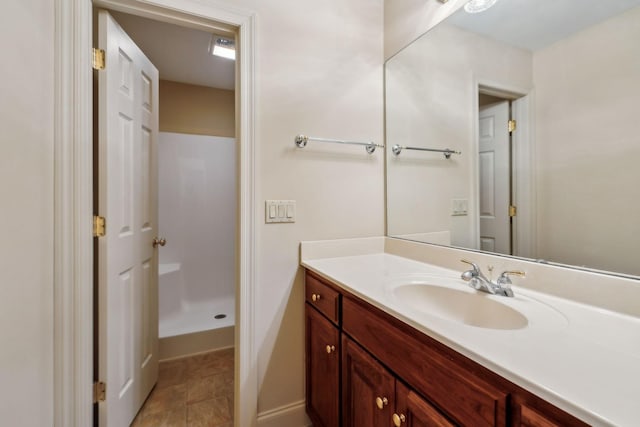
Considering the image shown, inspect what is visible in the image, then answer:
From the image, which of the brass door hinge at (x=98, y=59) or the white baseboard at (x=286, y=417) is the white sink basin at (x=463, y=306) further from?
the brass door hinge at (x=98, y=59)

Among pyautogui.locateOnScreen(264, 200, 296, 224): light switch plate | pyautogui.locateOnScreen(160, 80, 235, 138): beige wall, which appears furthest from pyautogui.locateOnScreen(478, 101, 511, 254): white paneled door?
pyautogui.locateOnScreen(160, 80, 235, 138): beige wall

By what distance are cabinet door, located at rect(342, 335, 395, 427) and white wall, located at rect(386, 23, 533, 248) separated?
0.69m

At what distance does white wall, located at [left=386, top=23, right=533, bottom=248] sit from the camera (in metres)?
1.14

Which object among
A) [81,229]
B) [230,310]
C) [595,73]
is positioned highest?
[595,73]

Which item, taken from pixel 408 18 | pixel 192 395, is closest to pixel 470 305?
pixel 408 18

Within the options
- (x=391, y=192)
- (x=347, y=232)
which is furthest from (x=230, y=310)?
(x=391, y=192)

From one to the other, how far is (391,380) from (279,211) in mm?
857

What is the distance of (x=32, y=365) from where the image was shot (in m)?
0.90

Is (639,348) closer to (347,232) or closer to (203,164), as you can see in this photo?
(347,232)

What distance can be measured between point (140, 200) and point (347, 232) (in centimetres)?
120

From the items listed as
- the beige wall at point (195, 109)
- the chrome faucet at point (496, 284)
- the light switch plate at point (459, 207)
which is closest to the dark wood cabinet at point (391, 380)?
the chrome faucet at point (496, 284)

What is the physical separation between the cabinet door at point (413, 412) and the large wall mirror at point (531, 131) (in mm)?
656

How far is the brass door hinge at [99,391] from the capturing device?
3.97ft

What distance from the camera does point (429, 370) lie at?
2.10 feet
